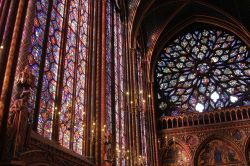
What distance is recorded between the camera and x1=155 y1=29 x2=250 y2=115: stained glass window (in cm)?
2227

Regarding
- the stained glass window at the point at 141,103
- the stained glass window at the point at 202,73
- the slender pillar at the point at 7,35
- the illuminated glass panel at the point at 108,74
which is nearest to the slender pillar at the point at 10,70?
the slender pillar at the point at 7,35

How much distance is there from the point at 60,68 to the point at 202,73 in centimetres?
1559

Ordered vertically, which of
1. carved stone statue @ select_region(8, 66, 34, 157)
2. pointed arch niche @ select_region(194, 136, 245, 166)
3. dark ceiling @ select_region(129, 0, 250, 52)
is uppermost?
dark ceiling @ select_region(129, 0, 250, 52)

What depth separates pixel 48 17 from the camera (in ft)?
32.3

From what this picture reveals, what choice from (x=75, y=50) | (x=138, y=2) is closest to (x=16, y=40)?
(x=75, y=50)

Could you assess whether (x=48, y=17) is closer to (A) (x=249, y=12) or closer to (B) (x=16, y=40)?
(B) (x=16, y=40)

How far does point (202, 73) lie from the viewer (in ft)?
77.5

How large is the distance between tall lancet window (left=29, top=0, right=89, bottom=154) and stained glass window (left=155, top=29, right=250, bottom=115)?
12149mm

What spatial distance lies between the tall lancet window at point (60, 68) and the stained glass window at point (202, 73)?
12149mm

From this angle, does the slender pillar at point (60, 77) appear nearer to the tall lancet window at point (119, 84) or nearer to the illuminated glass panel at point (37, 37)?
the illuminated glass panel at point (37, 37)

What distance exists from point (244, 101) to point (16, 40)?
17960mm

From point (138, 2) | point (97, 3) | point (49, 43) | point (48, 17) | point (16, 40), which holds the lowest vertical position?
point (16, 40)

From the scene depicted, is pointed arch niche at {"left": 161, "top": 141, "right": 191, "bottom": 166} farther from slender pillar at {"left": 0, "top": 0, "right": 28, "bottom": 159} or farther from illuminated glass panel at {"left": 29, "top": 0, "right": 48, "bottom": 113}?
slender pillar at {"left": 0, "top": 0, "right": 28, "bottom": 159}

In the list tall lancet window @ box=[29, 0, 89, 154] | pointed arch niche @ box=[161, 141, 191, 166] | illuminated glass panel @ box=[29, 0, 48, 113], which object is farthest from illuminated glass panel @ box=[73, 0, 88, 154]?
pointed arch niche @ box=[161, 141, 191, 166]
